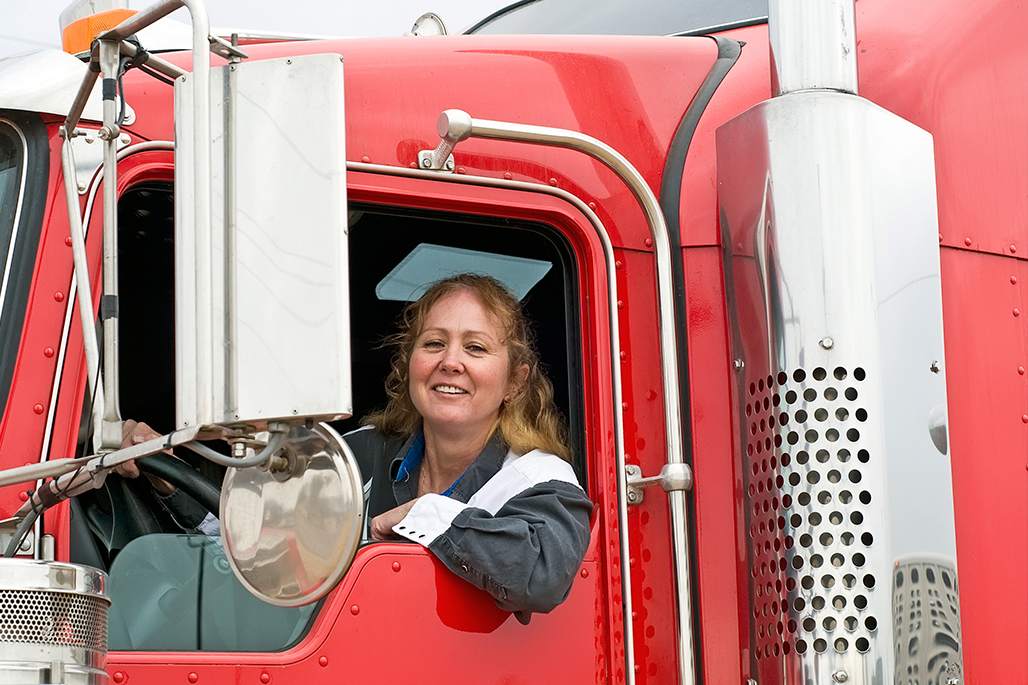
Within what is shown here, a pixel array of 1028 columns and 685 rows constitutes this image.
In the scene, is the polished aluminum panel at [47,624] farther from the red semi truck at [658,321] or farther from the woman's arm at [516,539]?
the woman's arm at [516,539]

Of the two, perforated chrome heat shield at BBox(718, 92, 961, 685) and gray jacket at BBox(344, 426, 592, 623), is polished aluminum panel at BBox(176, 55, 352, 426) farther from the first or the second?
perforated chrome heat shield at BBox(718, 92, 961, 685)

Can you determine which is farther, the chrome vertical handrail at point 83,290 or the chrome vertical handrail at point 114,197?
the chrome vertical handrail at point 83,290

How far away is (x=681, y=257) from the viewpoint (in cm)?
297

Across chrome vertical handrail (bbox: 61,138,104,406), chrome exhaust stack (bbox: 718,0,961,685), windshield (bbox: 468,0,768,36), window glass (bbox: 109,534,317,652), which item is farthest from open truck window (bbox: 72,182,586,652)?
windshield (bbox: 468,0,768,36)

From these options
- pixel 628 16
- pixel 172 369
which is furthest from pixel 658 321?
pixel 628 16

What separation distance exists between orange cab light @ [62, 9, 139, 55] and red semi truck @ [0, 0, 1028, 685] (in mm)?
39

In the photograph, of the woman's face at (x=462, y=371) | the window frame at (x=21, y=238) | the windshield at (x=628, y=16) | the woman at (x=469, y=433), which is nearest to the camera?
the window frame at (x=21, y=238)

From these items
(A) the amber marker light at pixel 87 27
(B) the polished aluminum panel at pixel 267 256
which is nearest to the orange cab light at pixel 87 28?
(A) the amber marker light at pixel 87 27

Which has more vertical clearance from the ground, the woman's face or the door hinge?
the woman's face

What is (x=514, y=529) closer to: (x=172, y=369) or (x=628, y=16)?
(x=172, y=369)

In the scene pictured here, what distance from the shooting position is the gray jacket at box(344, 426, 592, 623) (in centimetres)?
264

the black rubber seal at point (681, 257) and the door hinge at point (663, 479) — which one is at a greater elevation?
the black rubber seal at point (681, 257)

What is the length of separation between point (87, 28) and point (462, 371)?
3.47 ft

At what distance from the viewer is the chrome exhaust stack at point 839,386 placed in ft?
8.65
